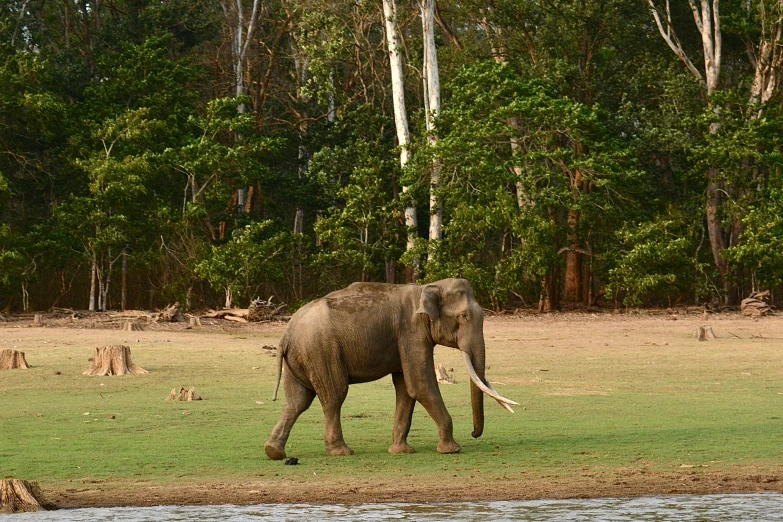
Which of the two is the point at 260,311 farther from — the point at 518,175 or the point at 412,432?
the point at 412,432

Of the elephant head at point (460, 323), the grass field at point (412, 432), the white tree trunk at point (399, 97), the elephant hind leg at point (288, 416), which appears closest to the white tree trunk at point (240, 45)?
the white tree trunk at point (399, 97)

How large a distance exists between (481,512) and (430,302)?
237 centimetres

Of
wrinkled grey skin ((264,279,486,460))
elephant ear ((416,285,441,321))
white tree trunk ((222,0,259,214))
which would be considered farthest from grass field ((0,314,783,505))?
white tree trunk ((222,0,259,214))

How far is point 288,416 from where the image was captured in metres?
10.8

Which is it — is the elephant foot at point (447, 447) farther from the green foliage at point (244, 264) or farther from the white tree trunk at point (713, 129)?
the white tree trunk at point (713, 129)

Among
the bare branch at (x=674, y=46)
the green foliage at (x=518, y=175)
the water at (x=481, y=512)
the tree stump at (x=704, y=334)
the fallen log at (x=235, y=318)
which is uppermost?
the bare branch at (x=674, y=46)

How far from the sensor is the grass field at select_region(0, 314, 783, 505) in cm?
980

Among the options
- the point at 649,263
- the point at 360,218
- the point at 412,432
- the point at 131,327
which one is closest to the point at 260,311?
the point at 131,327

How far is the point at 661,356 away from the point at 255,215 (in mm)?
19770

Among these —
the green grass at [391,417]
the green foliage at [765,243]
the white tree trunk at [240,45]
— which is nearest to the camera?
the green grass at [391,417]

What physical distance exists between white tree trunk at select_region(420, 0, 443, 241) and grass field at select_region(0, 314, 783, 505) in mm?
13336

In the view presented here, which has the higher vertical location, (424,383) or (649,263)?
(649,263)

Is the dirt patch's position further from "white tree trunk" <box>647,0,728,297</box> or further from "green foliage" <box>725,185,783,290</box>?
"white tree trunk" <box>647,0,728,297</box>

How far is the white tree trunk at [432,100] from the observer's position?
3522cm
